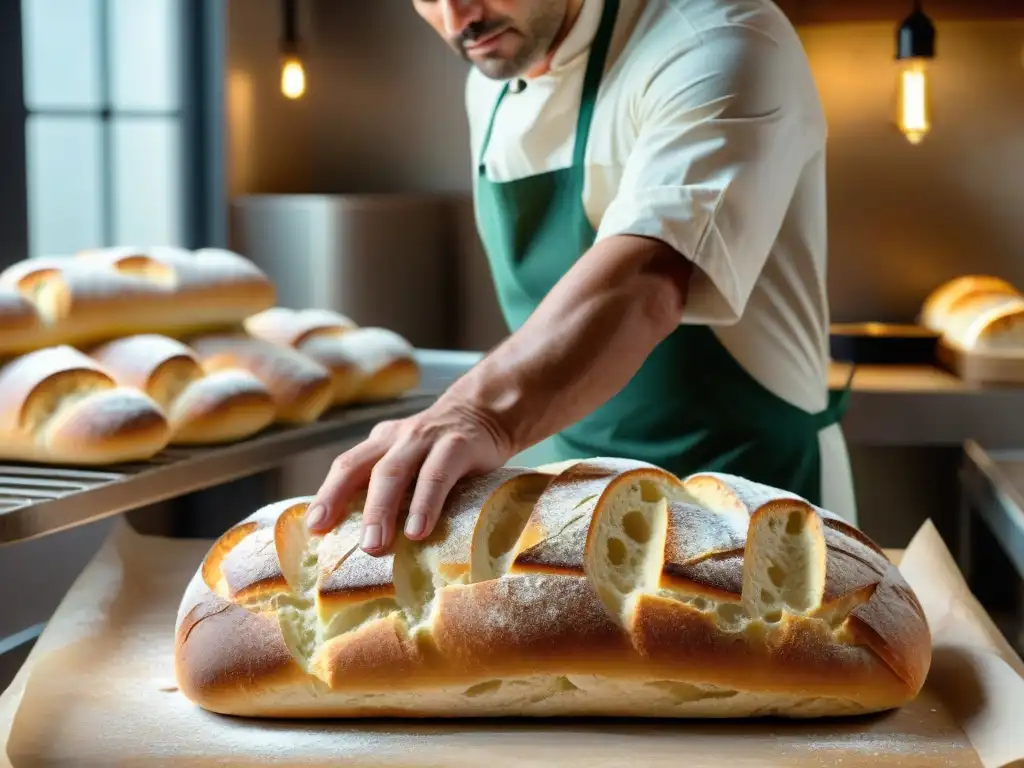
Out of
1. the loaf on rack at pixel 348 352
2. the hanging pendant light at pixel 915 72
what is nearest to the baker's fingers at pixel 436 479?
the loaf on rack at pixel 348 352

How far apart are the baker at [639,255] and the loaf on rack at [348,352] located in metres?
0.27

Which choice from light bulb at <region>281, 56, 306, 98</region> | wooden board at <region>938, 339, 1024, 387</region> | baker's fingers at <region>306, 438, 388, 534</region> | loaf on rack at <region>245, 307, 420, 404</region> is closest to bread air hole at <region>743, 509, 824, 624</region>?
baker's fingers at <region>306, 438, 388, 534</region>

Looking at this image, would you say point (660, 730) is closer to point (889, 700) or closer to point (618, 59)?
point (889, 700)

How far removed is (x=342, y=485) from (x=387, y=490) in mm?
66

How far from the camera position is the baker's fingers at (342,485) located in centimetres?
120

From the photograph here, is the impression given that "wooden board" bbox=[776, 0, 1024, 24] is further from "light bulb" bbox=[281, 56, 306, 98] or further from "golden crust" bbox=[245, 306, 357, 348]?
"golden crust" bbox=[245, 306, 357, 348]

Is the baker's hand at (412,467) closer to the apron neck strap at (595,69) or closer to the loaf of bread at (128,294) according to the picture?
the apron neck strap at (595,69)

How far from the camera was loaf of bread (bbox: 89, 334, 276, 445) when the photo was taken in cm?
176

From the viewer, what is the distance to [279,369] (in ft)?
6.34

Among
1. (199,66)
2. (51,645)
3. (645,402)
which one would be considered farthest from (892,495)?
(51,645)

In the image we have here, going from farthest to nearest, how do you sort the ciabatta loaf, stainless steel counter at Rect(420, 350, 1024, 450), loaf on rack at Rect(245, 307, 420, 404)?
the ciabatta loaf < stainless steel counter at Rect(420, 350, 1024, 450) < loaf on rack at Rect(245, 307, 420, 404)

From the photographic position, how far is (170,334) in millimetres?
2004

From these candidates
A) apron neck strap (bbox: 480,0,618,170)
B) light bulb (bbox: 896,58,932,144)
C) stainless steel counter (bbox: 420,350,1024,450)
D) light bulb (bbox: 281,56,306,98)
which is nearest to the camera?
apron neck strap (bbox: 480,0,618,170)

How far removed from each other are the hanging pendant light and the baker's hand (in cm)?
229
